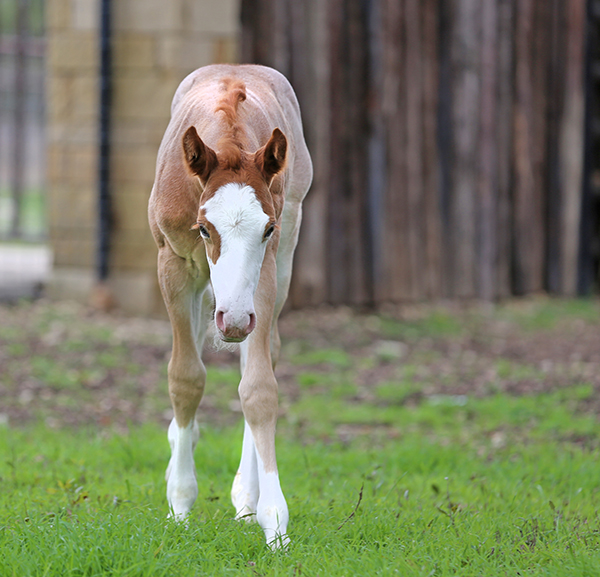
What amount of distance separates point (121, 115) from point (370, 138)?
2671mm

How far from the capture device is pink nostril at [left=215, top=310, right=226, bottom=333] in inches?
111

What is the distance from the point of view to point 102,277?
330 inches

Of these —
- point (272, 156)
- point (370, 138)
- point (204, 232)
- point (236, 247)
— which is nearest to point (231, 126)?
point (272, 156)

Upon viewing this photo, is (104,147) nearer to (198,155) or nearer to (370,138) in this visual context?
(370,138)

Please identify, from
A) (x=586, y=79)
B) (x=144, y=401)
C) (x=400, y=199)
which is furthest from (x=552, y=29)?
(x=144, y=401)

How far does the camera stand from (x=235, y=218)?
115 inches

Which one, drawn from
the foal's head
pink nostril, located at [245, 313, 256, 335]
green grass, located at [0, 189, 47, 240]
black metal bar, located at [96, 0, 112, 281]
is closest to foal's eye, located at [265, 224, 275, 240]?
the foal's head

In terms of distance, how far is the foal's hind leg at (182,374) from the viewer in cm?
351

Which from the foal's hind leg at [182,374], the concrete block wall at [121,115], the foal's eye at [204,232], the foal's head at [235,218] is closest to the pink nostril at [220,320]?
the foal's head at [235,218]

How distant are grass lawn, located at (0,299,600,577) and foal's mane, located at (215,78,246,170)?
1317mm

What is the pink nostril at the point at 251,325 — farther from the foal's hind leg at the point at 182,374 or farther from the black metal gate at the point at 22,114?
the black metal gate at the point at 22,114

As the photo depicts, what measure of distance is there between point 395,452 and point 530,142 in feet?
23.3

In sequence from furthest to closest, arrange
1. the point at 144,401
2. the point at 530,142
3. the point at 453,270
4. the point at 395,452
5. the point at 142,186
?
the point at 530,142, the point at 453,270, the point at 142,186, the point at 144,401, the point at 395,452

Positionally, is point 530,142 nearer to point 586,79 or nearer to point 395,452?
point 586,79
